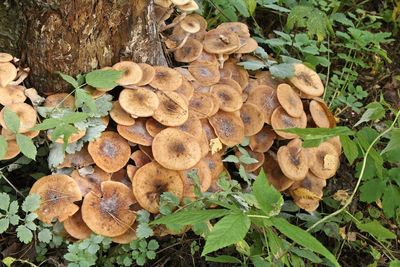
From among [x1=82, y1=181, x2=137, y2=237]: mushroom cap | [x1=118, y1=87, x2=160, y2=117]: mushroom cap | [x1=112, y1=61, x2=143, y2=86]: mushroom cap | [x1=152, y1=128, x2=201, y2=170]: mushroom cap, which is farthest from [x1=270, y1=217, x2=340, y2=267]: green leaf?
[x1=112, y1=61, x2=143, y2=86]: mushroom cap

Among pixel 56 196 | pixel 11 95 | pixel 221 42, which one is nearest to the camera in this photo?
pixel 56 196

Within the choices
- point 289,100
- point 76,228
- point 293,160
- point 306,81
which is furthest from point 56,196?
point 306,81

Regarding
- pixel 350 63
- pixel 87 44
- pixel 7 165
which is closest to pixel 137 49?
pixel 87 44

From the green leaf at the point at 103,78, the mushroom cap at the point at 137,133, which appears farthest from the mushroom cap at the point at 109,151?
the green leaf at the point at 103,78

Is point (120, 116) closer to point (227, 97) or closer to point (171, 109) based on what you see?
point (171, 109)

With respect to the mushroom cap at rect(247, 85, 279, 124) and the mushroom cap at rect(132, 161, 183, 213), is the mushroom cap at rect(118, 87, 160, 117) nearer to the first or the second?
the mushroom cap at rect(132, 161, 183, 213)

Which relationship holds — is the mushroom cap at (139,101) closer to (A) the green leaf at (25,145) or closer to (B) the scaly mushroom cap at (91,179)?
(B) the scaly mushroom cap at (91,179)

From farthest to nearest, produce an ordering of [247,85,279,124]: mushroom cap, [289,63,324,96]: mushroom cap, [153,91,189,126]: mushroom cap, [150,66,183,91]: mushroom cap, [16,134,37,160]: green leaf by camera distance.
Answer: [289,63,324,96]: mushroom cap, [247,85,279,124]: mushroom cap, [150,66,183,91]: mushroom cap, [153,91,189,126]: mushroom cap, [16,134,37,160]: green leaf
